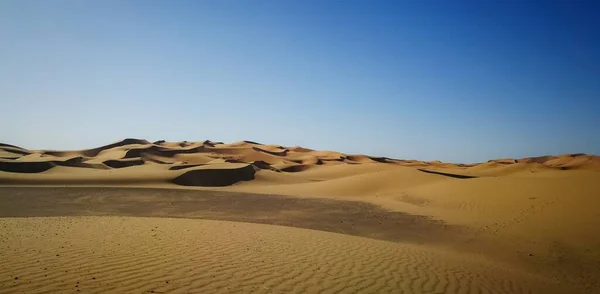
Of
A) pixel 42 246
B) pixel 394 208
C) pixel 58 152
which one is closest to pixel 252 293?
pixel 42 246

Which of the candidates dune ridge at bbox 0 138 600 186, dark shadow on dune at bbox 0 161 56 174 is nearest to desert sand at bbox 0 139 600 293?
dune ridge at bbox 0 138 600 186

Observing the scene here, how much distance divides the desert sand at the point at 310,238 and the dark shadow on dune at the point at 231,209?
0.29ft

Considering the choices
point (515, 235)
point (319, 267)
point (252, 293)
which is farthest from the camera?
point (515, 235)

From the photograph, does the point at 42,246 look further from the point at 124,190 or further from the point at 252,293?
the point at 124,190

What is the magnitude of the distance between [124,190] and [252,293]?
2193 centimetres

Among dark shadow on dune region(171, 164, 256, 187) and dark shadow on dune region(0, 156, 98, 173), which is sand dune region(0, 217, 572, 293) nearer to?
dark shadow on dune region(171, 164, 256, 187)

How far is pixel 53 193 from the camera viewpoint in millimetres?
22906

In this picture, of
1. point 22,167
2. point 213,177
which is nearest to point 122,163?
point 22,167

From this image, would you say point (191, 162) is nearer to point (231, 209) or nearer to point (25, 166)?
point (25, 166)

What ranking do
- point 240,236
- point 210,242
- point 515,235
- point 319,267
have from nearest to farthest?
point 319,267 < point 210,242 < point 240,236 < point 515,235

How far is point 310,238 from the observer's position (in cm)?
1083

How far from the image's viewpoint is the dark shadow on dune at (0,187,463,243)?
15.1m

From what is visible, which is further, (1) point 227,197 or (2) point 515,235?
(1) point 227,197

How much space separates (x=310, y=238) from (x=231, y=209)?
911 cm
